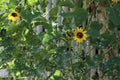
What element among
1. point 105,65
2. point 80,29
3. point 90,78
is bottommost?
point 90,78

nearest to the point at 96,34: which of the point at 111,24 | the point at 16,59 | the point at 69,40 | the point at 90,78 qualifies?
the point at 111,24

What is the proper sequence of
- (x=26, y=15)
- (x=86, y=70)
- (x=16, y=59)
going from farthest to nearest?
1. (x=16, y=59)
2. (x=86, y=70)
3. (x=26, y=15)

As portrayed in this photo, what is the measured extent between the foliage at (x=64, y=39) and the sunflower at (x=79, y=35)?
0.02m

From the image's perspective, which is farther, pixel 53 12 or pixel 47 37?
pixel 53 12

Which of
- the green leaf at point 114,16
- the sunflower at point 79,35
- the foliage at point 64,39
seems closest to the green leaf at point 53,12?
the foliage at point 64,39

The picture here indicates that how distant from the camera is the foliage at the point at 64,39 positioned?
111cm

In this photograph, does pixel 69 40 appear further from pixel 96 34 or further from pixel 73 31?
pixel 96 34

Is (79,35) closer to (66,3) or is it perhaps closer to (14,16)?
(66,3)

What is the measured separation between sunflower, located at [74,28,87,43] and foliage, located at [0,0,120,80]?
0.7 inches

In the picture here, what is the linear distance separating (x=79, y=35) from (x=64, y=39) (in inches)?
4.2

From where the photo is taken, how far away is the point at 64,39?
123 centimetres

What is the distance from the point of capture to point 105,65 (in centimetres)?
112

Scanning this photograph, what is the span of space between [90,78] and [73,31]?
24 centimetres

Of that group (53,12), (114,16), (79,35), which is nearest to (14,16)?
(53,12)
